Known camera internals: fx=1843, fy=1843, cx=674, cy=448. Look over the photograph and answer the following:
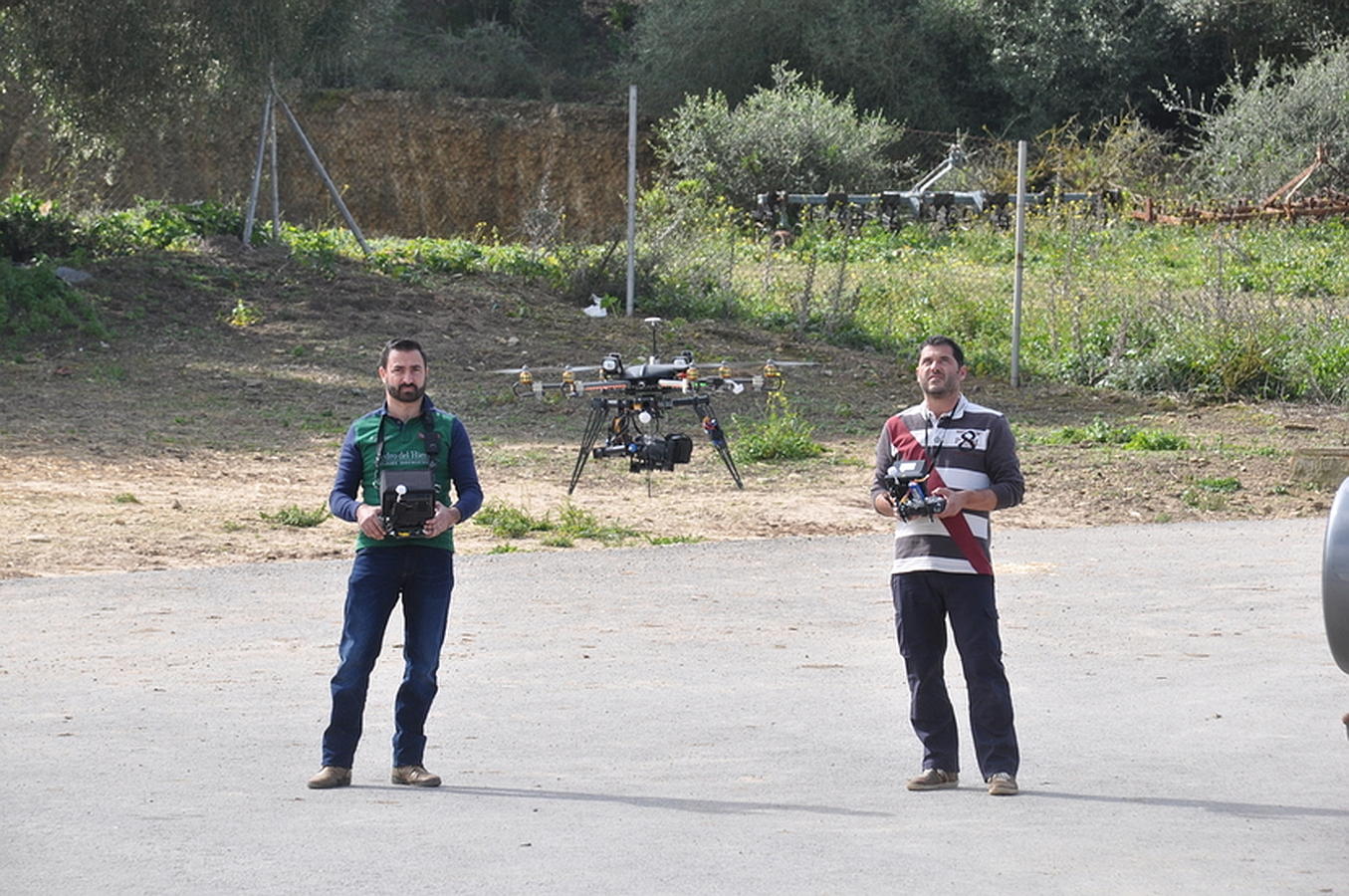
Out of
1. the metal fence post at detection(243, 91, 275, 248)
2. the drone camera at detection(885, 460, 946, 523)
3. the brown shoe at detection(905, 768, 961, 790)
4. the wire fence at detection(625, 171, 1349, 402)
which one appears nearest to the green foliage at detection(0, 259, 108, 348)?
the metal fence post at detection(243, 91, 275, 248)

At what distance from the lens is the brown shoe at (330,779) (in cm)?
652

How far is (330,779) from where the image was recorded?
6539 millimetres

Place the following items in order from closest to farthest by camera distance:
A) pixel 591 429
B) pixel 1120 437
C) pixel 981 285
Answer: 1. pixel 591 429
2. pixel 1120 437
3. pixel 981 285

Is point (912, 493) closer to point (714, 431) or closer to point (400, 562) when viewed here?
point (400, 562)

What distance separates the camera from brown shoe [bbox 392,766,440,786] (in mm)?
6582

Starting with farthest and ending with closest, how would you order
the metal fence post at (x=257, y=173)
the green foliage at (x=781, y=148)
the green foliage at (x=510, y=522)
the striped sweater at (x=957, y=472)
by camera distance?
the green foliage at (x=781, y=148)
the metal fence post at (x=257, y=173)
the green foliage at (x=510, y=522)
the striped sweater at (x=957, y=472)

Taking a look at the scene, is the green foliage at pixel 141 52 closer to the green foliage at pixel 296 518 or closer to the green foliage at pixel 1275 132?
the green foliage at pixel 296 518

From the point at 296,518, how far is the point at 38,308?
35.8 feet

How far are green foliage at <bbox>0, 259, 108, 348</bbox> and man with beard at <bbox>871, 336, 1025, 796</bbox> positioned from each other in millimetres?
17302

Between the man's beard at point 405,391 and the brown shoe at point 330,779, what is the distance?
136 cm

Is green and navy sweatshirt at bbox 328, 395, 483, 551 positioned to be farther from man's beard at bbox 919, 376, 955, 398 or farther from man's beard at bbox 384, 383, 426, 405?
man's beard at bbox 919, 376, 955, 398

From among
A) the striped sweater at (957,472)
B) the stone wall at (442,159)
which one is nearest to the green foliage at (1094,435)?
the striped sweater at (957,472)

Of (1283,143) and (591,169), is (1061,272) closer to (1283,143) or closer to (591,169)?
(1283,143)

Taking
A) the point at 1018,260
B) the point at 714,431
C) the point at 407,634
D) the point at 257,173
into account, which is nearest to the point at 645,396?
the point at 714,431
